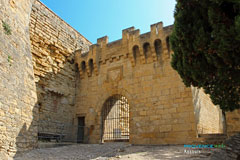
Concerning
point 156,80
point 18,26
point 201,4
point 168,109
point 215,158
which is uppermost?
point 18,26

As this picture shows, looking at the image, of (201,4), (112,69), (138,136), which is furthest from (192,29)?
(112,69)

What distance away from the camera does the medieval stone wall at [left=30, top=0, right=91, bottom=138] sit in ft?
30.5

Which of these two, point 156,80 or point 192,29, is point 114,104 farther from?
point 192,29

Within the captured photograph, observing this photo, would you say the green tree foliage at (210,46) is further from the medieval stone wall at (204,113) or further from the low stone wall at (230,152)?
the medieval stone wall at (204,113)

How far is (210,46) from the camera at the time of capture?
4445 mm

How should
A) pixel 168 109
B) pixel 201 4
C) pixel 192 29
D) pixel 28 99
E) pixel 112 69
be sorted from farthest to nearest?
pixel 112 69, pixel 168 109, pixel 28 99, pixel 192 29, pixel 201 4

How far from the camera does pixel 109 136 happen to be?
415 inches

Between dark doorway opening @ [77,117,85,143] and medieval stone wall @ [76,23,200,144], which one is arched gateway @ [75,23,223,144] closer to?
medieval stone wall @ [76,23,200,144]

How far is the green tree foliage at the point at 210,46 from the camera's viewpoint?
164 inches

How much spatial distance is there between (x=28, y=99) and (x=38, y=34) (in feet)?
10.2

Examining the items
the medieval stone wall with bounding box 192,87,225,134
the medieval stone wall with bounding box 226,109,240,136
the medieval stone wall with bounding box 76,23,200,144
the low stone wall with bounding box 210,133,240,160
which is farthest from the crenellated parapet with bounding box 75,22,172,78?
the low stone wall with bounding box 210,133,240,160

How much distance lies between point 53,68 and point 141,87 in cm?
415

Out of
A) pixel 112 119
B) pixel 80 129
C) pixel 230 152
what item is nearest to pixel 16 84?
pixel 80 129

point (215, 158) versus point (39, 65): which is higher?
point (39, 65)
